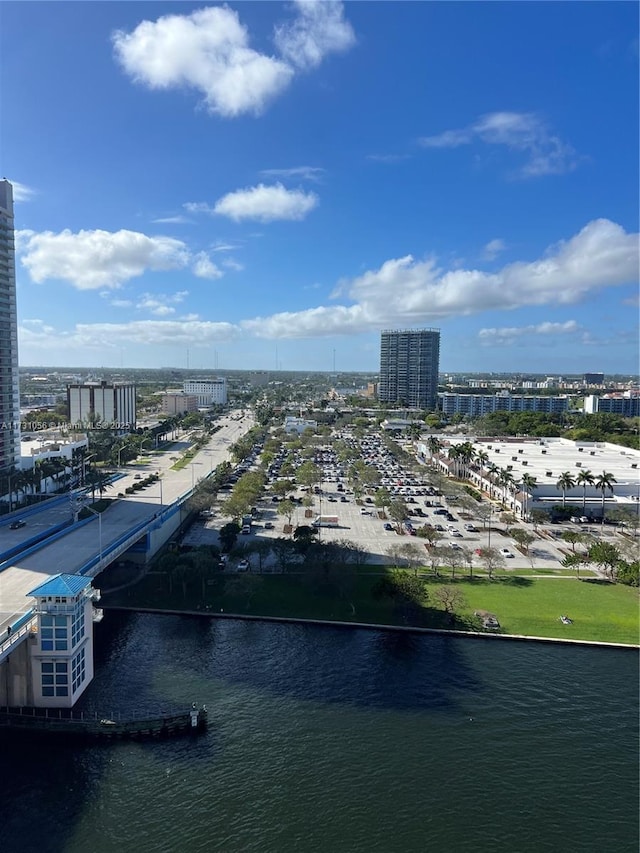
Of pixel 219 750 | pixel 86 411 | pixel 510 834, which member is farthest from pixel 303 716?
pixel 86 411

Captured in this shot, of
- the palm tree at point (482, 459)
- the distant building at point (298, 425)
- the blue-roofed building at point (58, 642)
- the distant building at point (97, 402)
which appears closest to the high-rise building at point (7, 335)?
the blue-roofed building at point (58, 642)

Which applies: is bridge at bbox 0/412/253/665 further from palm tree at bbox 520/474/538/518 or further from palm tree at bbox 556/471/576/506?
palm tree at bbox 556/471/576/506

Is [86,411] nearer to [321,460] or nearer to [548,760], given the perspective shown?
[321,460]

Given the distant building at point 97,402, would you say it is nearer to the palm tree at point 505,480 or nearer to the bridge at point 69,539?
the bridge at point 69,539

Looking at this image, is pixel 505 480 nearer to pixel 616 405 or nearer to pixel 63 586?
pixel 63 586

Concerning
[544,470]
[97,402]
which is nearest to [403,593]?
[544,470]

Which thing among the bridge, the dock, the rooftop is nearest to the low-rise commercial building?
the bridge

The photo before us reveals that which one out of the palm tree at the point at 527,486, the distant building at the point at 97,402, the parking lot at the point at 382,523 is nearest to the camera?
the parking lot at the point at 382,523
